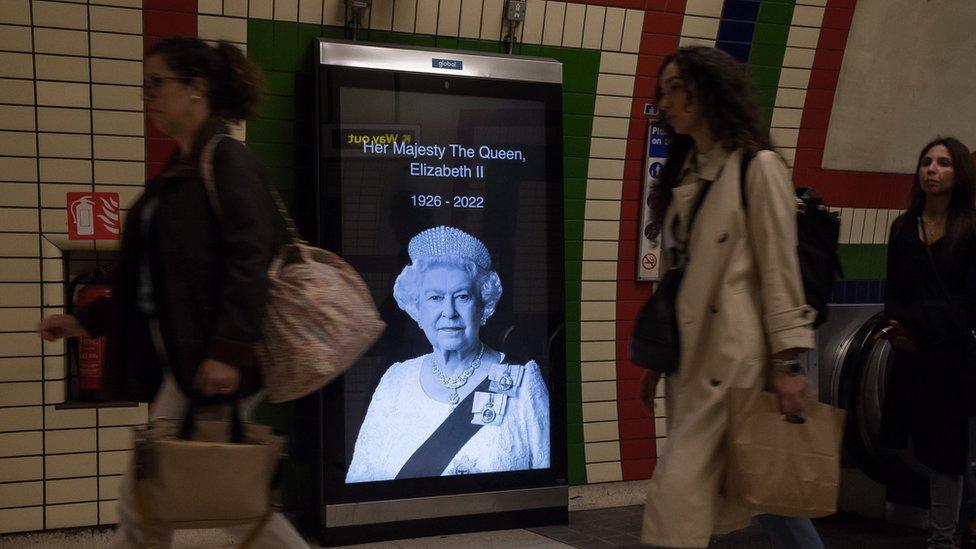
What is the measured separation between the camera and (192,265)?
2455 millimetres

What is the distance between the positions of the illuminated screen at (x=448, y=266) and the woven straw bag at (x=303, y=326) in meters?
1.57

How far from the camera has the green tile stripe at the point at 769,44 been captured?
17.6 ft

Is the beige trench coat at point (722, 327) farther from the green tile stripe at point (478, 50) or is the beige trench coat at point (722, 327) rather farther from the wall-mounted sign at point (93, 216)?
the wall-mounted sign at point (93, 216)

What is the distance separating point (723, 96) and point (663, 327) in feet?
2.15

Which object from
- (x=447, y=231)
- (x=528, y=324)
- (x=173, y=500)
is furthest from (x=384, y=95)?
(x=173, y=500)

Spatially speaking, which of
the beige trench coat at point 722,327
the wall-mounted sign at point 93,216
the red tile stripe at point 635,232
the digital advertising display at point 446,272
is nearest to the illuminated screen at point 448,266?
the digital advertising display at point 446,272

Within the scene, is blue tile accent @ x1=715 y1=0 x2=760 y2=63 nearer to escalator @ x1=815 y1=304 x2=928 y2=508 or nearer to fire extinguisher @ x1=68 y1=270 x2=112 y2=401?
escalator @ x1=815 y1=304 x2=928 y2=508

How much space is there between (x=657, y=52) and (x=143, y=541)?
3.64 m

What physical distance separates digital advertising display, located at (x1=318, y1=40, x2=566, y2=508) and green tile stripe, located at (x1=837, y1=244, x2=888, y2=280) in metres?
2.10

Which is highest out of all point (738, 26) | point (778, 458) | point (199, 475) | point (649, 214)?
point (738, 26)

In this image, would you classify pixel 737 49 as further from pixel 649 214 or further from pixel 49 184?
pixel 49 184

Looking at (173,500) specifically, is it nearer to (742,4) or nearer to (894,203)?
(742,4)

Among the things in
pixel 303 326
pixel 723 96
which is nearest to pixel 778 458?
pixel 723 96

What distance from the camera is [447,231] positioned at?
14.4 ft
